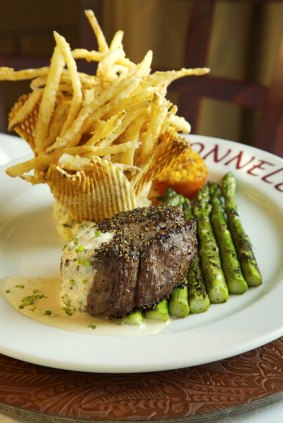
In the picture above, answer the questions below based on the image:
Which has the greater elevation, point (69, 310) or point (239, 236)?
point (239, 236)

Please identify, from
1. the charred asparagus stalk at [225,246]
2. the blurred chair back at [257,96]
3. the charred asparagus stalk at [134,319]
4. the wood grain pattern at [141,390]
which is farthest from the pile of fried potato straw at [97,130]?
the blurred chair back at [257,96]

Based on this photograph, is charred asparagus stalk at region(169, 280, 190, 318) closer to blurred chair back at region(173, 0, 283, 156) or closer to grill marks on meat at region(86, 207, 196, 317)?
grill marks on meat at region(86, 207, 196, 317)

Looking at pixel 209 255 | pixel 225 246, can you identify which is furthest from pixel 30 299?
pixel 225 246

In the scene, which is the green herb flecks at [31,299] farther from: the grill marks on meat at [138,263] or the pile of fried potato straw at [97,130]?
the pile of fried potato straw at [97,130]

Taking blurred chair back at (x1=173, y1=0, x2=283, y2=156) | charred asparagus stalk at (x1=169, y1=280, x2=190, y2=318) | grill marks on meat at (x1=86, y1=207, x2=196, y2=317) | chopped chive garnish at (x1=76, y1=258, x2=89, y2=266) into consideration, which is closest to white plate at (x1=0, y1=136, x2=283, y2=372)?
charred asparagus stalk at (x1=169, y1=280, x2=190, y2=318)

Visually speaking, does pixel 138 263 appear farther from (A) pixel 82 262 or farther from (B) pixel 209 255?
(B) pixel 209 255
